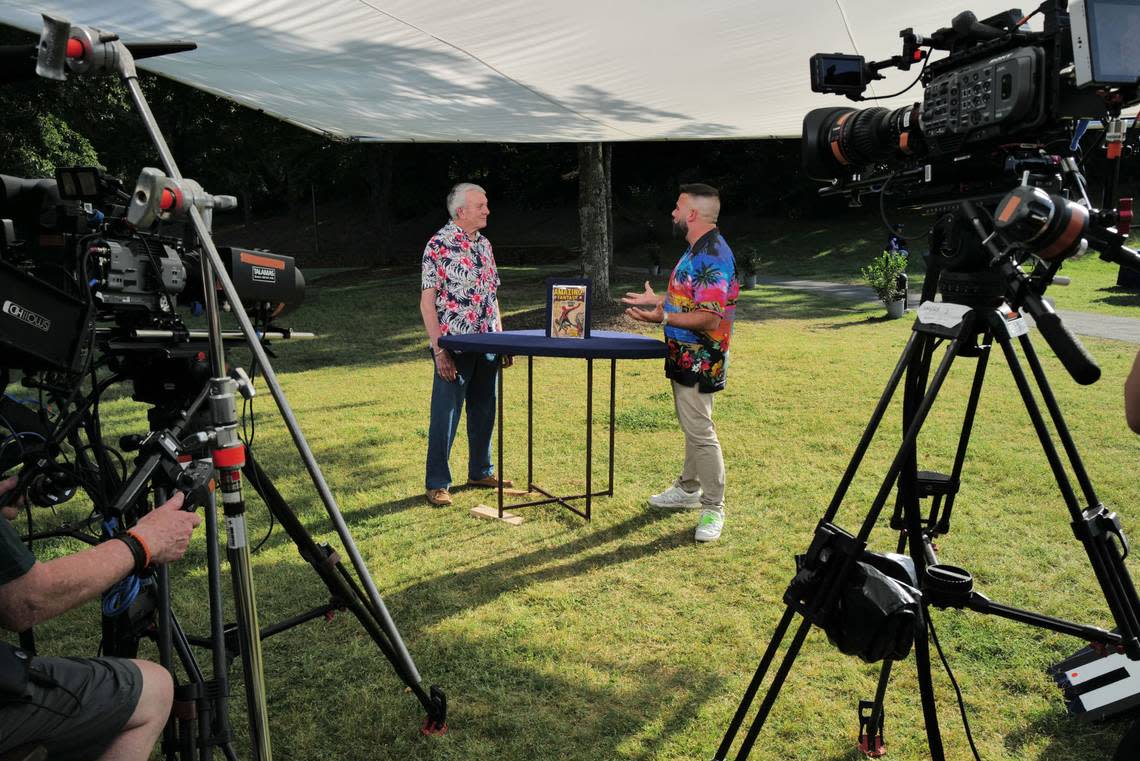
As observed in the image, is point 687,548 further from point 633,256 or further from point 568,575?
point 633,256

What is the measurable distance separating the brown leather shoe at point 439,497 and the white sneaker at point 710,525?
5.12ft

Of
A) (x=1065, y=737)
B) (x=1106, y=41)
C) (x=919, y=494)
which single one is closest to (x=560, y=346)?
(x=919, y=494)

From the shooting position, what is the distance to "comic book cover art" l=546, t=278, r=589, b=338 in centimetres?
434

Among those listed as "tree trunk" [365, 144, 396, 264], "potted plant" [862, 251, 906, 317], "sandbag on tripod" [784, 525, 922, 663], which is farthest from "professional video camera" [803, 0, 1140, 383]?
"tree trunk" [365, 144, 396, 264]

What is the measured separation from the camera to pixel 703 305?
4.05 metres

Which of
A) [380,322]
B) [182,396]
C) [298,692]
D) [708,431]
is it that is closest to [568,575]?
[708,431]

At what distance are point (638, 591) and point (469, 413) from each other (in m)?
1.87

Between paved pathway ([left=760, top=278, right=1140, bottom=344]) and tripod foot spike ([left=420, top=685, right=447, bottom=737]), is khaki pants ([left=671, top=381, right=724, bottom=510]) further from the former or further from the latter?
paved pathway ([left=760, top=278, right=1140, bottom=344])

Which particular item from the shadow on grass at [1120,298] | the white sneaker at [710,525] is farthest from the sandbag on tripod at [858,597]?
the shadow on grass at [1120,298]

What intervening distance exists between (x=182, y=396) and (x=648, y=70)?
416cm

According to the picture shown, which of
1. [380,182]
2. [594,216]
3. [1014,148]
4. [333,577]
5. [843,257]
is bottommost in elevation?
[333,577]

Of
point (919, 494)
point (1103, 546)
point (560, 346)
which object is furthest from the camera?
point (560, 346)

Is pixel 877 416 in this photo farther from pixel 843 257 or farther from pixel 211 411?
pixel 843 257

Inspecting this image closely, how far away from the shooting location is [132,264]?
198 centimetres
